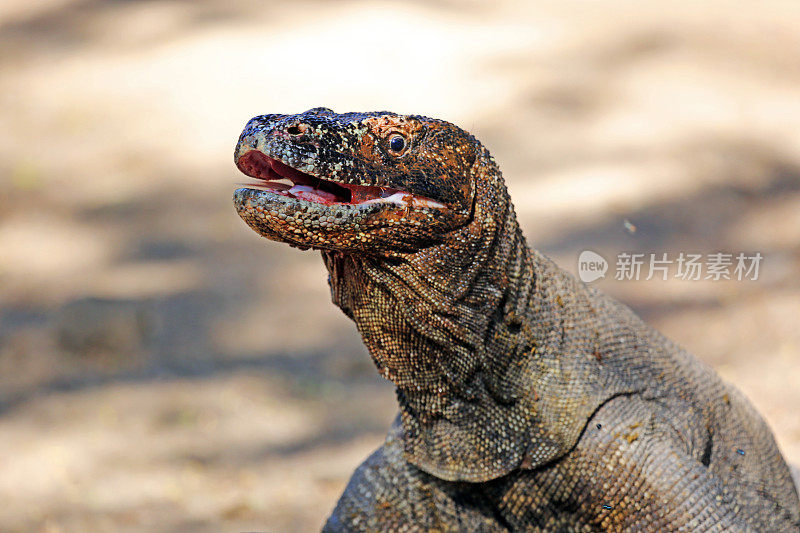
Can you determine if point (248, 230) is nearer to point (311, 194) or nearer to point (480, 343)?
point (480, 343)

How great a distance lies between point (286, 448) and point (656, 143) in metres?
5.48

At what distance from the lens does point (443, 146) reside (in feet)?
11.6

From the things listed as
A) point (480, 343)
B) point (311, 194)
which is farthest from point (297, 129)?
point (480, 343)

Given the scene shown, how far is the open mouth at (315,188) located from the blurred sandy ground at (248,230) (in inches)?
135

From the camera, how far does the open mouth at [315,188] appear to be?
10.7ft

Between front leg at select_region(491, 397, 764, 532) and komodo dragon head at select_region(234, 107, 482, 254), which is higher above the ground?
komodo dragon head at select_region(234, 107, 482, 254)

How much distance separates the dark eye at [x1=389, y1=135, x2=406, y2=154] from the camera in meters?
3.44

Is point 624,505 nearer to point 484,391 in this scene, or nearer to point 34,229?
point 484,391

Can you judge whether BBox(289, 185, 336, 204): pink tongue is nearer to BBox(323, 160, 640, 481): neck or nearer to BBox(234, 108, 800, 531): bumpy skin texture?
BBox(234, 108, 800, 531): bumpy skin texture

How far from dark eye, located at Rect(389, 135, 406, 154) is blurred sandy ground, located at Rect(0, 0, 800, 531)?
11.4 feet

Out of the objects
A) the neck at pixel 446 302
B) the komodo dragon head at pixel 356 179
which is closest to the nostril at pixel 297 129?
the komodo dragon head at pixel 356 179

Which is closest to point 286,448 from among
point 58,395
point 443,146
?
point 58,395

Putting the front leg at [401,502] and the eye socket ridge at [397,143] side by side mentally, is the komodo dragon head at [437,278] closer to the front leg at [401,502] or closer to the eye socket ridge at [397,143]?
the eye socket ridge at [397,143]

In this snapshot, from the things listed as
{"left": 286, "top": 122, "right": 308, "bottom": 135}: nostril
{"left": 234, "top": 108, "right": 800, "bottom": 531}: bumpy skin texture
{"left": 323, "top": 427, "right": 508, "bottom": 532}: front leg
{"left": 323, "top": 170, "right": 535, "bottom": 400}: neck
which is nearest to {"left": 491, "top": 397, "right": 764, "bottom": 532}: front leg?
{"left": 234, "top": 108, "right": 800, "bottom": 531}: bumpy skin texture
